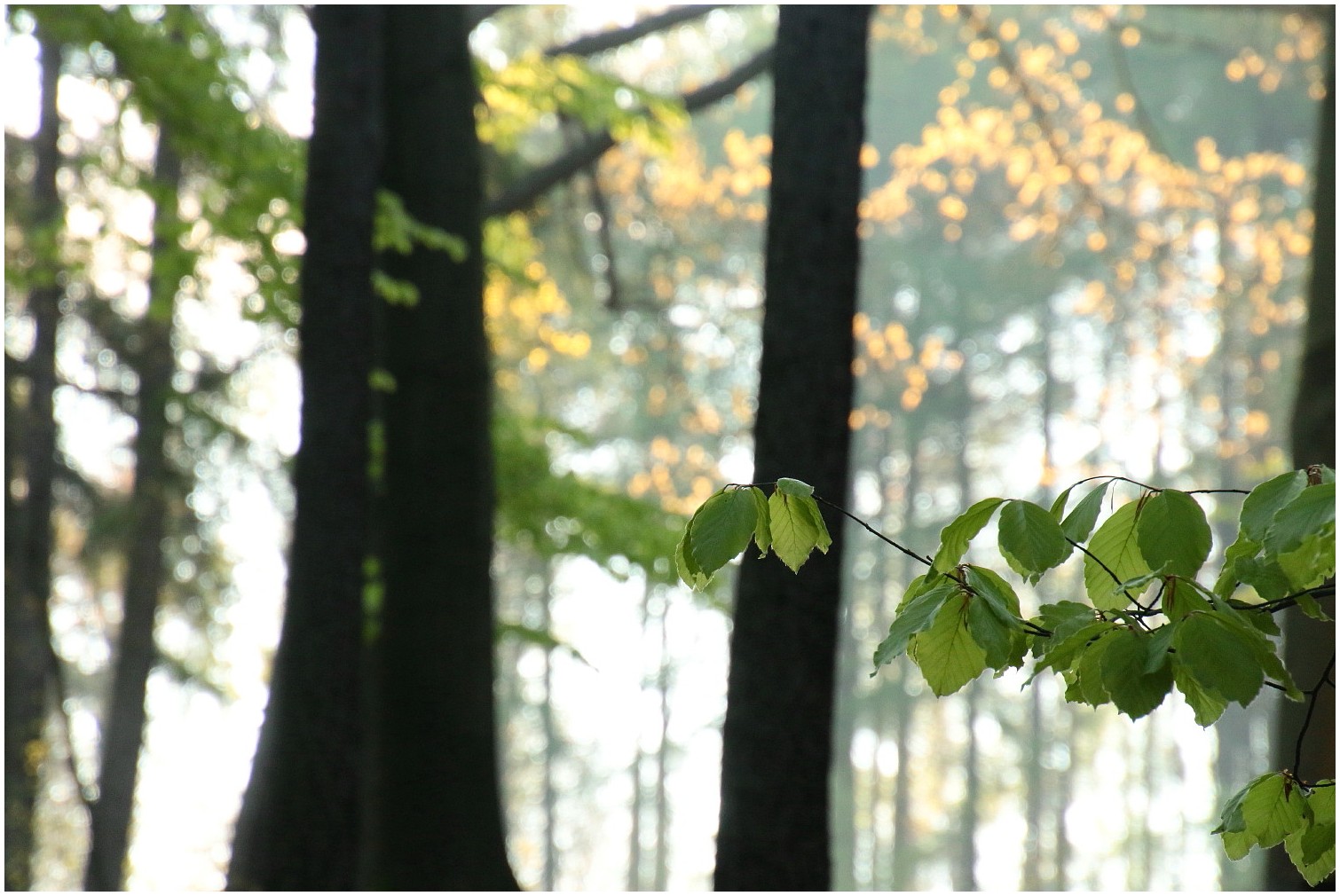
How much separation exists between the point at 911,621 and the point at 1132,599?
13.0 inches

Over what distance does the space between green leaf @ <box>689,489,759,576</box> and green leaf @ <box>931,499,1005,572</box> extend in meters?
0.26

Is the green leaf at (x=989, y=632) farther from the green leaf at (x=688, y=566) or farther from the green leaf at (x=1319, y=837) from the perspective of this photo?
the green leaf at (x=1319, y=837)

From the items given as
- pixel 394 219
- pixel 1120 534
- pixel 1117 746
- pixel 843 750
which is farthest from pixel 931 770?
pixel 1120 534

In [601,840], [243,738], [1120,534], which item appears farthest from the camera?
[601,840]

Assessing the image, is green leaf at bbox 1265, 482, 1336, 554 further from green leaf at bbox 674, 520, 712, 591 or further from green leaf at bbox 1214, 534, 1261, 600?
green leaf at bbox 674, 520, 712, 591

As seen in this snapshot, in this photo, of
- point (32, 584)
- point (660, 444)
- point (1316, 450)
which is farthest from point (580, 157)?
point (660, 444)

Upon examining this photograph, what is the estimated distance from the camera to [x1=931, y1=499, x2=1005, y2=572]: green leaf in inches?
59.9

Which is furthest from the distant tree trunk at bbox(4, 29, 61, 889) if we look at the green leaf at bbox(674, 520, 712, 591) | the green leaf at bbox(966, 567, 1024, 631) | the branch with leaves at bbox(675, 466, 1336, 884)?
the green leaf at bbox(966, 567, 1024, 631)

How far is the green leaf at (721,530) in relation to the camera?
148 centimetres

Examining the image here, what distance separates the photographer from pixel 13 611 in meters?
7.54

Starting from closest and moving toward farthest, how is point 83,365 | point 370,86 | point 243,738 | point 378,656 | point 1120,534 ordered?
point 1120,534 → point 370,86 → point 378,656 → point 83,365 → point 243,738

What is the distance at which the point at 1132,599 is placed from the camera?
1.49 metres

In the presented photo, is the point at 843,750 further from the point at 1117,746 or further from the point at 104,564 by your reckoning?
the point at 104,564

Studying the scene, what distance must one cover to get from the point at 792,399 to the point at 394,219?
2.43 meters
